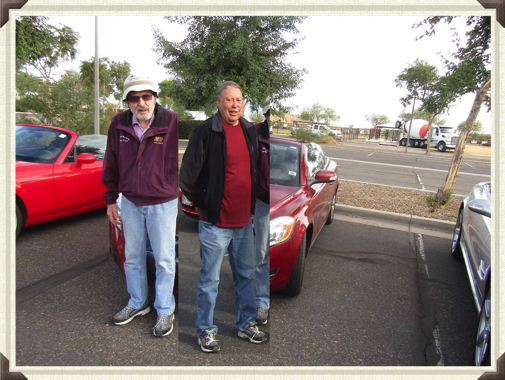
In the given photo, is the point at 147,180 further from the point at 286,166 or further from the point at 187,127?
the point at 286,166

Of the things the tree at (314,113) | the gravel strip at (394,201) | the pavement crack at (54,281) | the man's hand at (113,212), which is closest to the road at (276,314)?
the pavement crack at (54,281)

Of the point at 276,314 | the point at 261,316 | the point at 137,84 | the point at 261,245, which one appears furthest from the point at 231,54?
the point at 276,314

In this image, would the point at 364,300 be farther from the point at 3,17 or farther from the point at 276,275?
the point at 3,17

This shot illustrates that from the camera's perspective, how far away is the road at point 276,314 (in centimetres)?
224

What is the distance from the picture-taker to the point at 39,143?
4.79 m

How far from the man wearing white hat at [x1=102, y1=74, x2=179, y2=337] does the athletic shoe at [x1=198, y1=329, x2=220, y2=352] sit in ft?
1.73

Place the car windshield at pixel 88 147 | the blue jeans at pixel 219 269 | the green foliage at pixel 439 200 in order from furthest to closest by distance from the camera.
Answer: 1. the green foliage at pixel 439 200
2. the car windshield at pixel 88 147
3. the blue jeans at pixel 219 269

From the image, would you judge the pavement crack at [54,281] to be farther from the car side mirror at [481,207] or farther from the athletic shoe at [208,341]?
the car side mirror at [481,207]

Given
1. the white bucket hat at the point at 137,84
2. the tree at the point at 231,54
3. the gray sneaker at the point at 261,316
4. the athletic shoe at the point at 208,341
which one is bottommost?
the athletic shoe at the point at 208,341

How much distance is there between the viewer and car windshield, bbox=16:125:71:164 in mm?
4609

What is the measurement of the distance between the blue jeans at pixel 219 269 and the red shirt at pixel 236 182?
0.07 metres

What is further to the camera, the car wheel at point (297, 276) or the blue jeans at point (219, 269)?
the car wheel at point (297, 276)

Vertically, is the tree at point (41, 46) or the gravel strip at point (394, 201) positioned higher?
the tree at point (41, 46)

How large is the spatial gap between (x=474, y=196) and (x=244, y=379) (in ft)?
11.1
